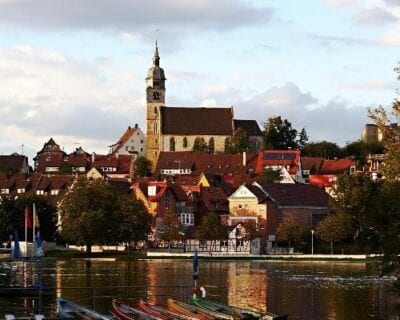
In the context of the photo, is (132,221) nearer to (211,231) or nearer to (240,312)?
(211,231)

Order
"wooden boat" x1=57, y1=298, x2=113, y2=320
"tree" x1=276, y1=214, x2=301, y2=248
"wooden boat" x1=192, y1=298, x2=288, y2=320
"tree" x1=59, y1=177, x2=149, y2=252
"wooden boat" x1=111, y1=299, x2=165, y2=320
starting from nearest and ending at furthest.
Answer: "wooden boat" x1=57, y1=298, x2=113, y2=320 < "wooden boat" x1=111, y1=299, x2=165, y2=320 < "wooden boat" x1=192, y1=298, x2=288, y2=320 < "tree" x1=59, y1=177, x2=149, y2=252 < "tree" x1=276, y1=214, x2=301, y2=248

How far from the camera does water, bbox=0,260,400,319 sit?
238 ft

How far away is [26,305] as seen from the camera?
7212cm

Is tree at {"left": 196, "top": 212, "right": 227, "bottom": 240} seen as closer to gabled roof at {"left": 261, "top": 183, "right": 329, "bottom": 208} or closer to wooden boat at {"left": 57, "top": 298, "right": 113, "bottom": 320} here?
gabled roof at {"left": 261, "top": 183, "right": 329, "bottom": 208}

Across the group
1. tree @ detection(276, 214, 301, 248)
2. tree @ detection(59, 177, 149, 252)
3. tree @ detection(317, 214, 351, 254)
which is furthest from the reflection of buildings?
tree @ detection(276, 214, 301, 248)

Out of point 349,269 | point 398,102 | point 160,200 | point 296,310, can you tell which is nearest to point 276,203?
point 160,200

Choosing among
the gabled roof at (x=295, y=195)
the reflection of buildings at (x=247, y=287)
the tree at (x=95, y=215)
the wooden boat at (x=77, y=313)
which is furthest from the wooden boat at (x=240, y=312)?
the gabled roof at (x=295, y=195)

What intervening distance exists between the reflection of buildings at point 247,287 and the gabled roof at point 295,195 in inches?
1795

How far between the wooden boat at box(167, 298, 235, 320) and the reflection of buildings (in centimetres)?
897

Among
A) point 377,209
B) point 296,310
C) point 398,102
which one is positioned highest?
point 398,102

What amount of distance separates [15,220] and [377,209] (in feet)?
377

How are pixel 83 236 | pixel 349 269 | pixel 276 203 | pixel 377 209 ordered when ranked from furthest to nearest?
1. pixel 276 203
2. pixel 83 236
3. pixel 349 269
4. pixel 377 209

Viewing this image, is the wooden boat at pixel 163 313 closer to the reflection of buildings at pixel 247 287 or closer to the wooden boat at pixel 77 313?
the wooden boat at pixel 77 313

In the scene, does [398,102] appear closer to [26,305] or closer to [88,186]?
[26,305]
